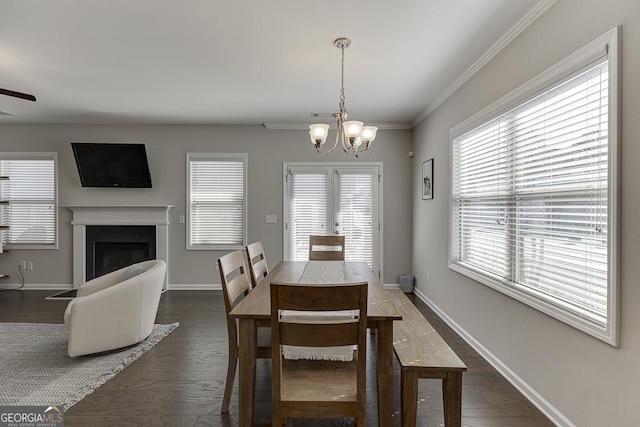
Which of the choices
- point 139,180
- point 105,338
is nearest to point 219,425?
point 105,338

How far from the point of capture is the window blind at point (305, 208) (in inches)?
211

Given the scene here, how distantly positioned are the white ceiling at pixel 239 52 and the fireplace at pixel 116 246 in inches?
69.7

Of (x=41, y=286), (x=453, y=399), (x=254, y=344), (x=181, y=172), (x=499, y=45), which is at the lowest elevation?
(x=41, y=286)

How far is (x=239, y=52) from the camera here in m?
2.92

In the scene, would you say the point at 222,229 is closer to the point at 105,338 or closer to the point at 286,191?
the point at 286,191

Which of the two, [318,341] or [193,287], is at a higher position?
[318,341]

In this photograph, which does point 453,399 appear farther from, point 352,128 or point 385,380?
point 352,128

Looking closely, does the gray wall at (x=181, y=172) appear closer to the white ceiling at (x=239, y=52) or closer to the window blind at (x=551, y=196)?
the white ceiling at (x=239, y=52)

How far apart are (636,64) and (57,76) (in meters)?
4.56

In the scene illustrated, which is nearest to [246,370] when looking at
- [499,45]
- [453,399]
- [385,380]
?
[385,380]

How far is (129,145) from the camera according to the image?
16.5 feet

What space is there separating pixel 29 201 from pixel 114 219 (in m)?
1.42

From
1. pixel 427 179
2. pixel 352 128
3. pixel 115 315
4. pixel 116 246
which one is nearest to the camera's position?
pixel 352 128

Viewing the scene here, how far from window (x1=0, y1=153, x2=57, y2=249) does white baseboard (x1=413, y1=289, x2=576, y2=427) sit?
19.3ft
